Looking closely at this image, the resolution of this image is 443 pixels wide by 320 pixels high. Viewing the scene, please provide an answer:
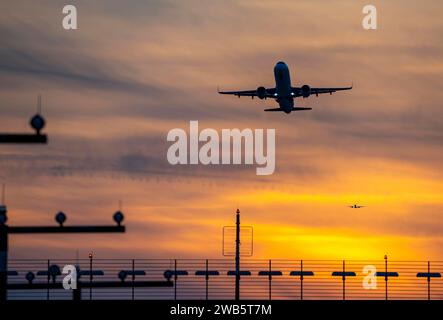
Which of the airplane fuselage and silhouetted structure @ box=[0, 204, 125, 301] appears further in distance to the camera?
the airplane fuselage

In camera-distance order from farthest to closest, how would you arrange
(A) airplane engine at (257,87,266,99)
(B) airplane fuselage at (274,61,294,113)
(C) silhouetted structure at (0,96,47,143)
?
1. (A) airplane engine at (257,87,266,99)
2. (B) airplane fuselage at (274,61,294,113)
3. (C) silhouetted structure at (0,96,47,143)

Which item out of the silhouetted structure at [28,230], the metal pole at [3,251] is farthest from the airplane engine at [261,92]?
the metal pole at [3,251]

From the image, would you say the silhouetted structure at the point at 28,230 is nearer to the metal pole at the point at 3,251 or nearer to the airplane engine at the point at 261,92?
the metal pole at the point at 3,251

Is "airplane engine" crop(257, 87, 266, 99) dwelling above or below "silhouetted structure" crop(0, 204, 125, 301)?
above

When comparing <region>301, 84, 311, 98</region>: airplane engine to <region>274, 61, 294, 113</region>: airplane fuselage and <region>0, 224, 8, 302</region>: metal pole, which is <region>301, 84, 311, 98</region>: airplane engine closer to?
<region>274, 61, 294, 113</region>: airplane fuselage

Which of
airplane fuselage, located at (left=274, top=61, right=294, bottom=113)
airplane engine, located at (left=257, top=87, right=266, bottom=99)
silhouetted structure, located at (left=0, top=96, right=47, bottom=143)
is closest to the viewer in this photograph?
silhouetted structure, located at (left=0, top=96, right=47, bottom=143)

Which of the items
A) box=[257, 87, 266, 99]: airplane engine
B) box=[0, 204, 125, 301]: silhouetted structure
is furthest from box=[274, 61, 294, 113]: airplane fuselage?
box=[0, 204, 125, 301]: silhouetted structure

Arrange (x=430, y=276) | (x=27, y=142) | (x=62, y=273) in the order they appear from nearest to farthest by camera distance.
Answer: (x=27, y=142), (x=62, y=273), (x=430, y=276)

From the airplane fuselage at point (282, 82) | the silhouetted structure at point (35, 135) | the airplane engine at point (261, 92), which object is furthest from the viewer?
the airplane engine at point (261, 92)
